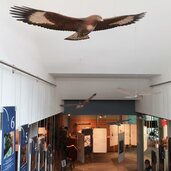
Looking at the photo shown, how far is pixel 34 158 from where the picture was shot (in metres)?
6.77

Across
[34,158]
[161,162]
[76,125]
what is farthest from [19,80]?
[76,125]

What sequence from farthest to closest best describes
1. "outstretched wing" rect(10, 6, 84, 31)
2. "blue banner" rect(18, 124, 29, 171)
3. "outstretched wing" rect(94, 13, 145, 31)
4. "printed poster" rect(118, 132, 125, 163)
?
1. "printed poster" rect(118, 132, 125, 163)
2. "blue banner" rect(18, 124, 29, 171)
3. "outstretched wing" rect(94, 13, 145, 31)
4. "outstretched wing" rect(10, 6, 84, 31)

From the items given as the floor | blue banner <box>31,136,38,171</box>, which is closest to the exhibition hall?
blue banner <box>31,136,38,171</box>

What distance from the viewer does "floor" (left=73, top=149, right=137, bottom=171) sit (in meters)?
13.4

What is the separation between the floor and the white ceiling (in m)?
7.00

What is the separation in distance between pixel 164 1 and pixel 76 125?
10.1 meters

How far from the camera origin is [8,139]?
4.40m

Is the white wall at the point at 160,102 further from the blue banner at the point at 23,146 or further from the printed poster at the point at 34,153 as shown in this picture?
the blue banner at the point at 23,146

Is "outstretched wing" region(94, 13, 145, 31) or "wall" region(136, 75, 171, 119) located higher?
"outstretched wing" region(94, 13, 145, 31)

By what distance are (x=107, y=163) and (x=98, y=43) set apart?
9469 mm

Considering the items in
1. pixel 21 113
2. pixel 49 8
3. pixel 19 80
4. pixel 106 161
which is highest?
pixel 49 8

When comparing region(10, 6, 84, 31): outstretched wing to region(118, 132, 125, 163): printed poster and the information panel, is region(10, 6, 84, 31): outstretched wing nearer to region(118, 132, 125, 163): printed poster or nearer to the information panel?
region(118, 132, 125, 163): printed poster

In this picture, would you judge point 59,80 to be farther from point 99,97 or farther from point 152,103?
point 152,103

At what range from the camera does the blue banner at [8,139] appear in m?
4.16
